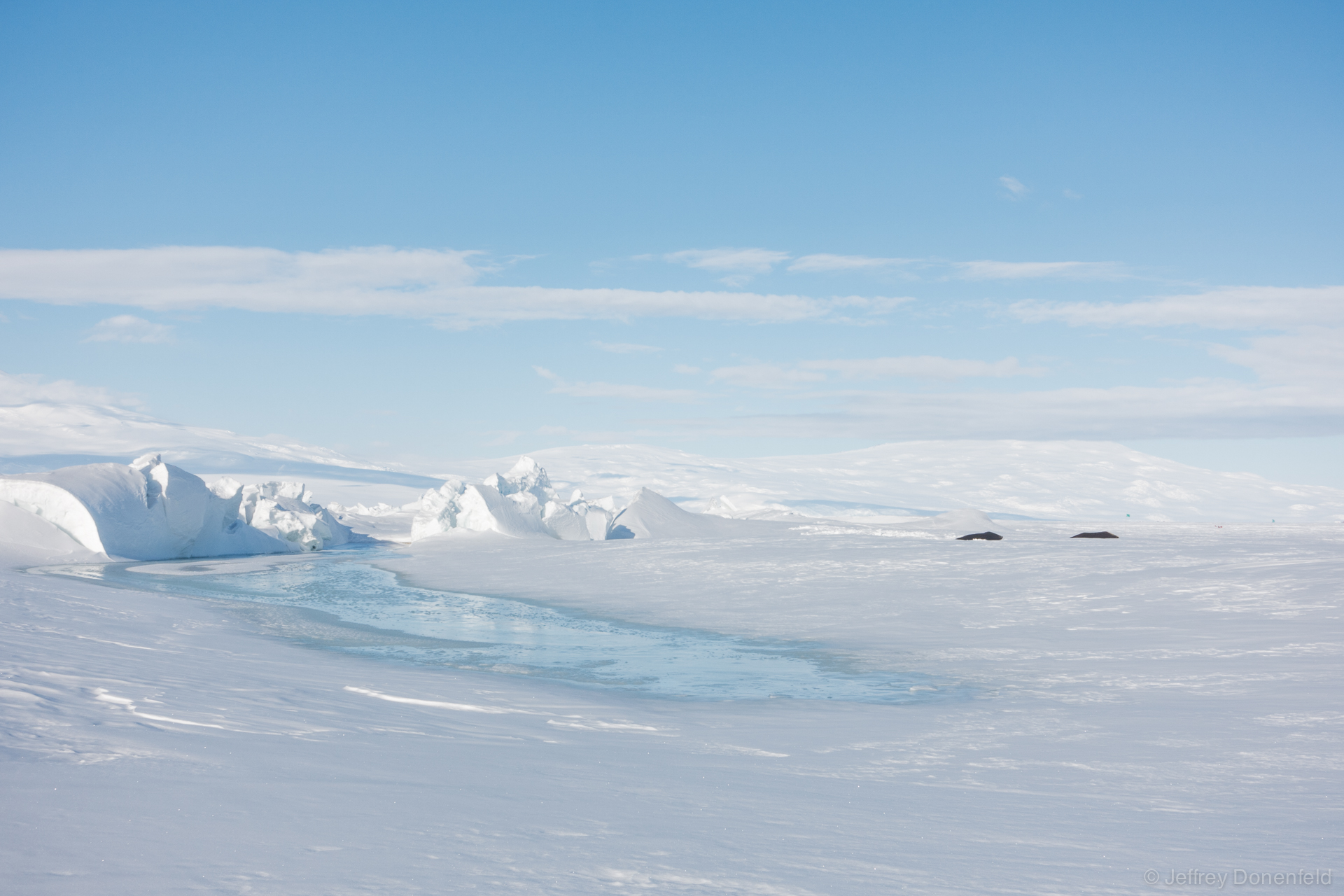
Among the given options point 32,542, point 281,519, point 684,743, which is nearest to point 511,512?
point 281,519

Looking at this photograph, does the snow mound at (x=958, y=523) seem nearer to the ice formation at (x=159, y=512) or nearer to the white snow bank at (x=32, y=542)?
the ice formation at (x=159, y=512)

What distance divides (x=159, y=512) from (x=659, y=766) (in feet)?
66.5

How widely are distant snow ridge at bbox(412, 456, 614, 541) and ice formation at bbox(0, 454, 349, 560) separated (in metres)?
3.56

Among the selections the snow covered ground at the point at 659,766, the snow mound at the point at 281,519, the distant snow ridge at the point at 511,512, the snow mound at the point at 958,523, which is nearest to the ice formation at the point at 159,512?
the snow mound at the point at 281,519

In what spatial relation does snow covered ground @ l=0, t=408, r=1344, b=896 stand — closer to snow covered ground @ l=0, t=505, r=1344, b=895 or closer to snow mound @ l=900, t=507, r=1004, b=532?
snow covered ground @ l=0, t=505, r=1344, b=895

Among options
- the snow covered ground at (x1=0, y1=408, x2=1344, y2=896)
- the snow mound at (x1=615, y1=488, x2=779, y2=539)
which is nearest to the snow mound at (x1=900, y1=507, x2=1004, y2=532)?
the snow mound at (x1=615, y1=488, x2=779, y2=539)

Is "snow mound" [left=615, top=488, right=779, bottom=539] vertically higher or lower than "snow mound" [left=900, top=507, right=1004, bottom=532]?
lower

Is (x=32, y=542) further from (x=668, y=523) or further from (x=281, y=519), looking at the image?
(x=668, y=523)

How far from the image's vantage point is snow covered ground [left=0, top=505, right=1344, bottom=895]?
2.54 metres

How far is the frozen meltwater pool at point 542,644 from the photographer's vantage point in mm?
7191

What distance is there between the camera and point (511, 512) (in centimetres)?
2741

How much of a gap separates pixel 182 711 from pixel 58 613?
4748 millimetres

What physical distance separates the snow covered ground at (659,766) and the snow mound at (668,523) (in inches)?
676

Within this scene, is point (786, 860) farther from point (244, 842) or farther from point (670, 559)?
point (670, 559)
